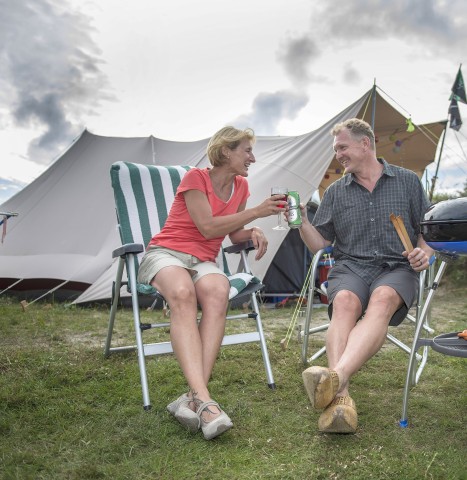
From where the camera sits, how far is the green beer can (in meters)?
2.12

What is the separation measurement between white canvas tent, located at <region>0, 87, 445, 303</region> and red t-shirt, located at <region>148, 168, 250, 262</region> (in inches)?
85.3

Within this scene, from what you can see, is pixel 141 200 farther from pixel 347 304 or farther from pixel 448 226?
pixel 448 226

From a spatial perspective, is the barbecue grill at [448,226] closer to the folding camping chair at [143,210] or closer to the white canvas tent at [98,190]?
the folding camping chair at [143,210]

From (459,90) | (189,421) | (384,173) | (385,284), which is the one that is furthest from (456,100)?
(189,421)

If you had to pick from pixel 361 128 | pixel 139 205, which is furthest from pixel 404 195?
pixel 139 205

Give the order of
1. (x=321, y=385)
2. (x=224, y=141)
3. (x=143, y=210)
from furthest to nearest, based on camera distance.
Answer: (x=143, y=210) < (x=224, y=141) < (x=321, y=385)

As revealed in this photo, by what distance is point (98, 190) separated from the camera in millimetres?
5293

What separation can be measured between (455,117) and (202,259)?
4.74 meters

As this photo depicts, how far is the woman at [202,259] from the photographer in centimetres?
173

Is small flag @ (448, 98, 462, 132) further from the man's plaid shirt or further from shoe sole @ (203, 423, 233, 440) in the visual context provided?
shoe sole @ (203, 423, 233, 440)

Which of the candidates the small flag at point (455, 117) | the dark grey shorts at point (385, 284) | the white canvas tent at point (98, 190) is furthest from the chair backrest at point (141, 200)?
the small flag at point (455, 117)

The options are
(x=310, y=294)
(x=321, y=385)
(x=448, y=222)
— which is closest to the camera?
(x=448, y=222)

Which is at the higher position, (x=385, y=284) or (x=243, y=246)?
(x=243, y=246)

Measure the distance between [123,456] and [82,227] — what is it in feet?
12.5
